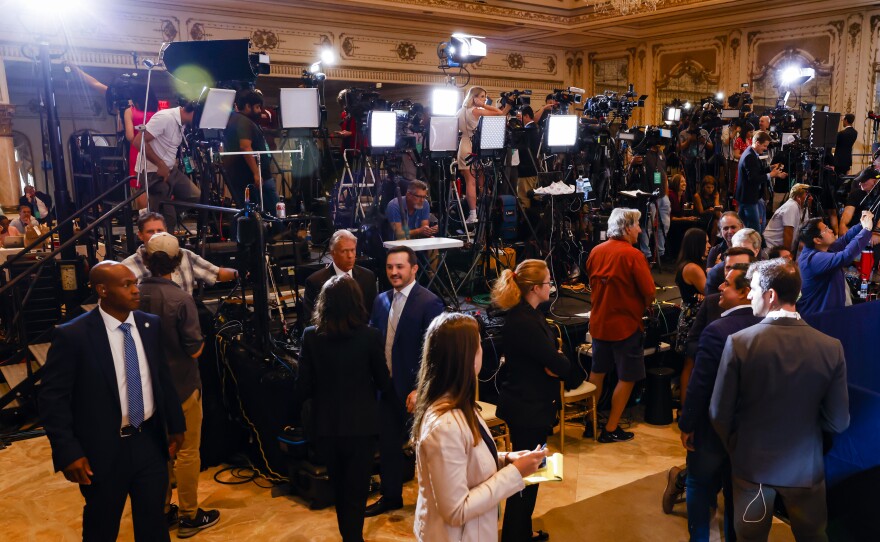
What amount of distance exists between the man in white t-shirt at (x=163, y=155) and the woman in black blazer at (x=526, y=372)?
3147 mm

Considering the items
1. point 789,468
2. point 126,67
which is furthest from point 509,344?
point 126,67

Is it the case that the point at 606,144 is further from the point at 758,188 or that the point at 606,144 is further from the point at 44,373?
the point at 44,373

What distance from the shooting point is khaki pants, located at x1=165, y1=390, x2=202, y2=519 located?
3490 millimetres

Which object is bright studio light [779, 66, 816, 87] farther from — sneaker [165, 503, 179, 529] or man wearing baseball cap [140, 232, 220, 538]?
sneaker [165, 503, 179, 529]

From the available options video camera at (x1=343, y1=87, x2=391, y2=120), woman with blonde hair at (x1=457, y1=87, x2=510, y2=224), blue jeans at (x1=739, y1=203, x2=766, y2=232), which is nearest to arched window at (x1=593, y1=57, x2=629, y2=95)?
woman with blonde hair at (x1=457, y1=87, x2=510, y2=224)

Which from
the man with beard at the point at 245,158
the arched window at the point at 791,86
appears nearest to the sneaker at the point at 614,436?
the man with beard at the point at 245,158

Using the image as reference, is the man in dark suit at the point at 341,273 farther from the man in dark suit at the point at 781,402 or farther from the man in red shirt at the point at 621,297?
the man in dark suit at the point at 781,402

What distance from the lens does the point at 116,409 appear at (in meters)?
2.52

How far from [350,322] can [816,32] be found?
1095 cm

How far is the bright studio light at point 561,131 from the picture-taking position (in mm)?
6184

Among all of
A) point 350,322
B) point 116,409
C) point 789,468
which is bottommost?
point 789,468

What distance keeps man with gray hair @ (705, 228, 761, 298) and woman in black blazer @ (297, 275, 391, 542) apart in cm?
200

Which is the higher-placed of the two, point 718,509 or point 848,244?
point 848,244

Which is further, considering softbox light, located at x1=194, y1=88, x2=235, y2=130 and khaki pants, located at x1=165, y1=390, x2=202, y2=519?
softbox light, located at x1=194, y1=88, x2=235, y2=130
